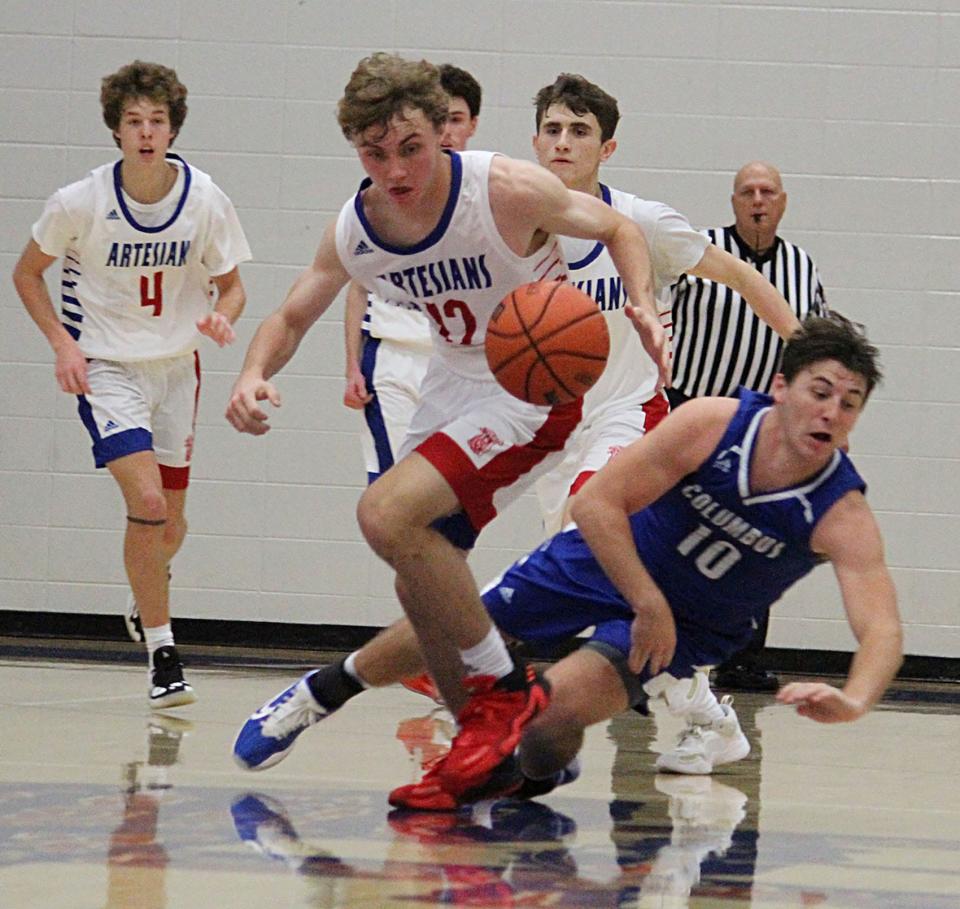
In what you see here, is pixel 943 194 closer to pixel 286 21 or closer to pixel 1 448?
pixel 286 21

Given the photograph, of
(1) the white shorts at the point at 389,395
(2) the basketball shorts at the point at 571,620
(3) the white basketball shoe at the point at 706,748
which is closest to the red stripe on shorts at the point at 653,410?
(1) the white shorts at the point at 389,395

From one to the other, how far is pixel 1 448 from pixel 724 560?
5159 millimetres

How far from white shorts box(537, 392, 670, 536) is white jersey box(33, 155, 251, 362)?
1470 millimetres

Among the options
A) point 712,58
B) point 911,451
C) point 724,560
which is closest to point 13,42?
point 712,58

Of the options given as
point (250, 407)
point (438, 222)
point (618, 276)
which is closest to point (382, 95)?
point (438, 222)

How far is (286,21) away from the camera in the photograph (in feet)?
27.2

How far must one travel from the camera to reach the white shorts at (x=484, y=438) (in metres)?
4.09

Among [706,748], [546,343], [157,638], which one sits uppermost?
[546,343]

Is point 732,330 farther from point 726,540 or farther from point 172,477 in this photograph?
point 726,540

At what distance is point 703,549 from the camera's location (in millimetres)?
4070

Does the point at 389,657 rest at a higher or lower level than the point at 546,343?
lower

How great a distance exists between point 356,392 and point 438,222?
1893mm

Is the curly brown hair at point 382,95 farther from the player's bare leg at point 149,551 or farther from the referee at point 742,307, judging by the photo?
the referee at point 742,307

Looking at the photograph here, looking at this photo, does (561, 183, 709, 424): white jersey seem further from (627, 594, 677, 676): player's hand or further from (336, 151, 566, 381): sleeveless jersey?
(627, 594, 677, 676): player's hand
